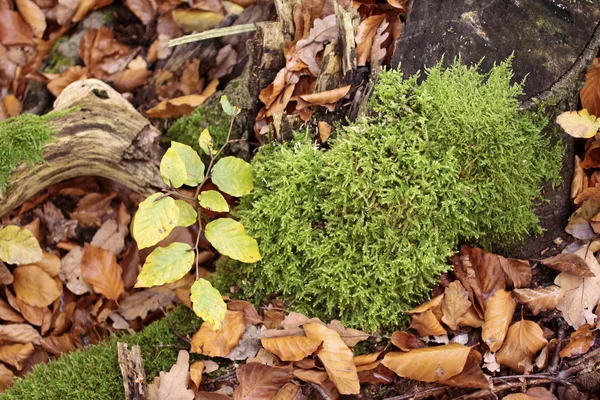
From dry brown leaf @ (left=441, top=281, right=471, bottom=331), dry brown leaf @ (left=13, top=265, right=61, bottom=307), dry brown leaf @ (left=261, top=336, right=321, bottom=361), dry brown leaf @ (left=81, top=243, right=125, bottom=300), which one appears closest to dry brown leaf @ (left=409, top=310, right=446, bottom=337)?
dry brown leaf @ (left=441, top=281, right=471, bottom=331)

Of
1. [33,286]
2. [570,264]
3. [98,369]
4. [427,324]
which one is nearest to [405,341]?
[427,324]

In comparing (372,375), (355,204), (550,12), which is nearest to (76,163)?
(355,204)

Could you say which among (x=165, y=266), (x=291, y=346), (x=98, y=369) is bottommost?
(x=98, y=369)

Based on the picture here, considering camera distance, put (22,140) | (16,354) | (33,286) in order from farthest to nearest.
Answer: (33,286) → (16,354) → (22,140)

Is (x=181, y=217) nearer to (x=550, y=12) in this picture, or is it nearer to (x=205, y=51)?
(x=205, y=51)

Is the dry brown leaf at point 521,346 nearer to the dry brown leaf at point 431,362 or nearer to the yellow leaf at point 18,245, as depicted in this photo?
the dry brown leaf at point 431,362

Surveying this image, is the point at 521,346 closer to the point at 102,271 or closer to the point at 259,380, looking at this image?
the point at 259,380

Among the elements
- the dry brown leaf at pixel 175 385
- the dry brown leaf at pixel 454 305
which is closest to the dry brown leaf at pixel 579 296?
the dry brown leaf at pixel 454 305
